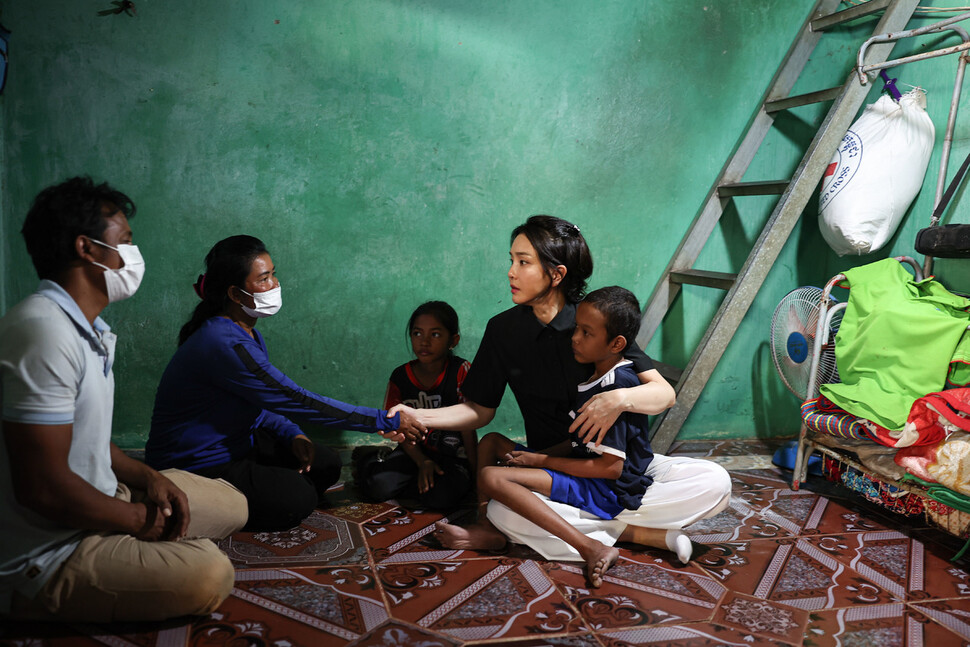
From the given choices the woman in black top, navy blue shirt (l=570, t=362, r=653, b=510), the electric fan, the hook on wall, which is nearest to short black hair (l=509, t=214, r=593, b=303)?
the woman in black top

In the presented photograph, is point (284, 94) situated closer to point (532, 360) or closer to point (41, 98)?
point (41, 98)

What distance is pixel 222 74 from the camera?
123 inches

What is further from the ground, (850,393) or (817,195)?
(817,195)

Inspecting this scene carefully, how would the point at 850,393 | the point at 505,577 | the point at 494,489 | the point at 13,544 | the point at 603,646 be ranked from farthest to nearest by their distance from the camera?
the point at 850,393, the point at 494,489, the point at 505,577, the point at 603,646, the point at 13,544

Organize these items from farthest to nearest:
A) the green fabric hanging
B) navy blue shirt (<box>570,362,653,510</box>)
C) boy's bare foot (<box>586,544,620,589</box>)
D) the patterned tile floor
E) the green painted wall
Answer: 1. the green painted wall
2. the green fabric hanging
3. navy blue shirt (<box>570,362,653,510</box>)
4. boy's bare foot (<box>586,544,620,589</box>)
5. the patterned tile floor

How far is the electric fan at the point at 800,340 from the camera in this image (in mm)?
3268

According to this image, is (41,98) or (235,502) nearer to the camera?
(235,502)

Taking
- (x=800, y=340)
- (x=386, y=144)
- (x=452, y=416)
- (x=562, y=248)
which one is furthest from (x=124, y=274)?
(x=800, y=340)

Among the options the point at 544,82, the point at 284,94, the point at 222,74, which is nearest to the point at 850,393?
the point at 544,82

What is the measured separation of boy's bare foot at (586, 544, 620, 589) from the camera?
223 centimetres

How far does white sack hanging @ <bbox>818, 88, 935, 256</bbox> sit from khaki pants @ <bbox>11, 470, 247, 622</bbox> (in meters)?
2.92

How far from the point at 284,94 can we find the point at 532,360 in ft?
5.50

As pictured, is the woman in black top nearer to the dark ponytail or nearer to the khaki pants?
the dark ponytail

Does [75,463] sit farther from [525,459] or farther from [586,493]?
[586,493]
